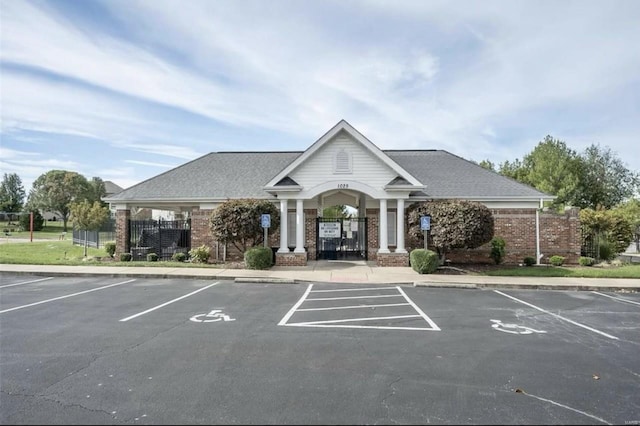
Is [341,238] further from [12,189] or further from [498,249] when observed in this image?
[12,189]

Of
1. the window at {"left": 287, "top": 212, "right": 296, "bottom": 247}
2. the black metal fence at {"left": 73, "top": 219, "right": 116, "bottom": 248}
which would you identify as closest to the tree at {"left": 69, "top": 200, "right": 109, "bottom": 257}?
the black metal fence at {"left": 73, "top": 219, "right": 116, "bottom": 248}

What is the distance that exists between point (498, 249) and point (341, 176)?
7806 mm

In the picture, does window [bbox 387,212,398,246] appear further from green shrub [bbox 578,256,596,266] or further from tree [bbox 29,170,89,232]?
tree [bbox 29,170,89,232]

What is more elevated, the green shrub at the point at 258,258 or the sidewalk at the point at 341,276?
the green shrub at the point at 258,258

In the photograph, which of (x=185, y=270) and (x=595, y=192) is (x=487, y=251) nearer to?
(x=185, y=270)

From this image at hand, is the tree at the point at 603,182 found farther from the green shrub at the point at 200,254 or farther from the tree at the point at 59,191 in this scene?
the tree at the point at 59,191

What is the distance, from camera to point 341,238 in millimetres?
19078

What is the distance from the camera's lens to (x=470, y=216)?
583 inches

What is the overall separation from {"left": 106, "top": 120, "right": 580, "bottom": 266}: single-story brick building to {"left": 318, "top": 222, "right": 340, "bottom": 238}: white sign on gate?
0.16ft

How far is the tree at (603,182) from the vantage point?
4400 cm

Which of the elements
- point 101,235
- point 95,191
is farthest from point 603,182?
point 95,191

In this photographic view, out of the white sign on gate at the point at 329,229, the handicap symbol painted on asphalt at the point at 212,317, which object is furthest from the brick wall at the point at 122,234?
the handicap symbol painted on asphalt at the point at 212,317

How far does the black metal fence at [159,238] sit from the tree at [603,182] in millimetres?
43268

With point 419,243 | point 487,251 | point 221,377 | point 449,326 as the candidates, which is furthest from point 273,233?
point 221,377
